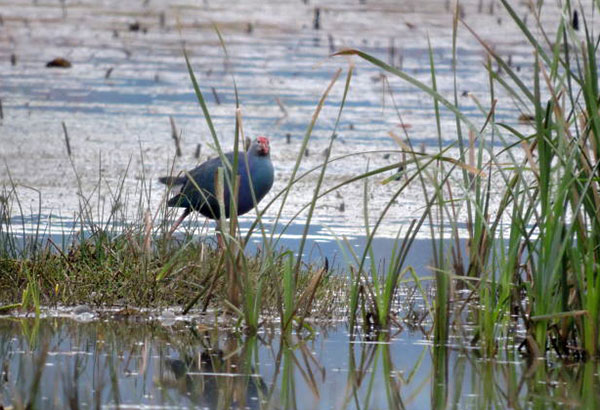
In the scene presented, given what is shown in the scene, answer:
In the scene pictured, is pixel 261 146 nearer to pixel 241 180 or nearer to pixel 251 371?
pixel 241 180

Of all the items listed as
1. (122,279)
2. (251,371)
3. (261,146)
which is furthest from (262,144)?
(251,371)

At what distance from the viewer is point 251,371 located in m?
3.71

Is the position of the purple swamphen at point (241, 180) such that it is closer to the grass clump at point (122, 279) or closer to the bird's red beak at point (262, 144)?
the bird's red beak at point (262, 144)

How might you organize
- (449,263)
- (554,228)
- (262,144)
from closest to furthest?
(554,228), (449,263), (262,144)

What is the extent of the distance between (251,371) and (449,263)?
780 millimetres

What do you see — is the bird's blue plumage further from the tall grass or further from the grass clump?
the tall grass

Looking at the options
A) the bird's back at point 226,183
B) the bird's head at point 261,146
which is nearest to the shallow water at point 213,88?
the bird's back at point 226,183

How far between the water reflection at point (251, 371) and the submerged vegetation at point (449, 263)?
0.37ft

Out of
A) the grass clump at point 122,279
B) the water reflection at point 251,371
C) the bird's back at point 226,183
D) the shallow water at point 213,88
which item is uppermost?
the shallow water at point 213,88

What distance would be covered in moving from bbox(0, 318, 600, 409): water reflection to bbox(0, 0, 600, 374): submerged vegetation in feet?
0.37

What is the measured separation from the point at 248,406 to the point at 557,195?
3.63ft

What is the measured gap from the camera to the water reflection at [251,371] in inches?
133

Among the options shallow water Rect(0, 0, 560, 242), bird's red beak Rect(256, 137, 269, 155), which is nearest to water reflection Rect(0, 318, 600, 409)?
shallow water Rect(0, 0, 560, 242)

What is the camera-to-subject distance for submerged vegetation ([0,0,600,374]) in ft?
12.4
